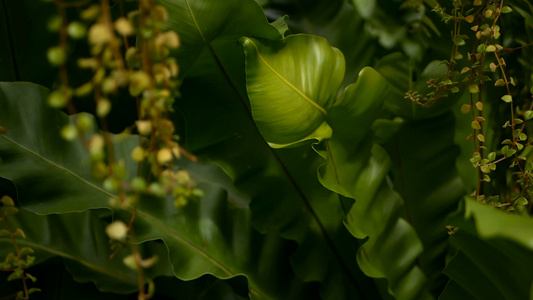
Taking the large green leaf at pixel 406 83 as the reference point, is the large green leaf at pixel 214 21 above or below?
above

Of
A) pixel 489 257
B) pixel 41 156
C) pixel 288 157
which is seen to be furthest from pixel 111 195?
pixel 489 257

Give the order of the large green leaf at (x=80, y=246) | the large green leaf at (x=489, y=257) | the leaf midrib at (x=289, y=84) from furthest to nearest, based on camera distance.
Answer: the large green leaf at (x=80, y=246) < the leaf midrib at (x=289, y=84) < the large green leaf at (x=489, y=257)

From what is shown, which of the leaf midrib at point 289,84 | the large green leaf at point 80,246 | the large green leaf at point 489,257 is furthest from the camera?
the large green leaf at point 80,246

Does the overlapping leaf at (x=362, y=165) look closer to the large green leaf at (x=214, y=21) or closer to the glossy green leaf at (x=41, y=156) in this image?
the large green leaf at (x=214, y=21)

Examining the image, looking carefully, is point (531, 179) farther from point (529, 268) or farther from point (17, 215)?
point (17, 215)

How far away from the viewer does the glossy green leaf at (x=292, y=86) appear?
0.45m

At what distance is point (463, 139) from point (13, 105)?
1.63 feet

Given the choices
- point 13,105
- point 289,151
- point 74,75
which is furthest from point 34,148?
point 289,151

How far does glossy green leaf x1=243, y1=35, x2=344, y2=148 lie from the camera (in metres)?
0.45

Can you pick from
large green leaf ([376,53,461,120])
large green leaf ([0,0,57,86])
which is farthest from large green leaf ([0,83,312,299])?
large green leaf ([376,53,461,120])

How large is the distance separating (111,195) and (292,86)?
208 mm

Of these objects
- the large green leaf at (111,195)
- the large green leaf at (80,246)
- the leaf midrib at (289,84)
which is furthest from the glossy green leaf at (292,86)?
the large green leaf at (80,246)

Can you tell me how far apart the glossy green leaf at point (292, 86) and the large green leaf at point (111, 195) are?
0.13 meters

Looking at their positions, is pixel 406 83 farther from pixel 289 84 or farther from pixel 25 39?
pixel 25 39
